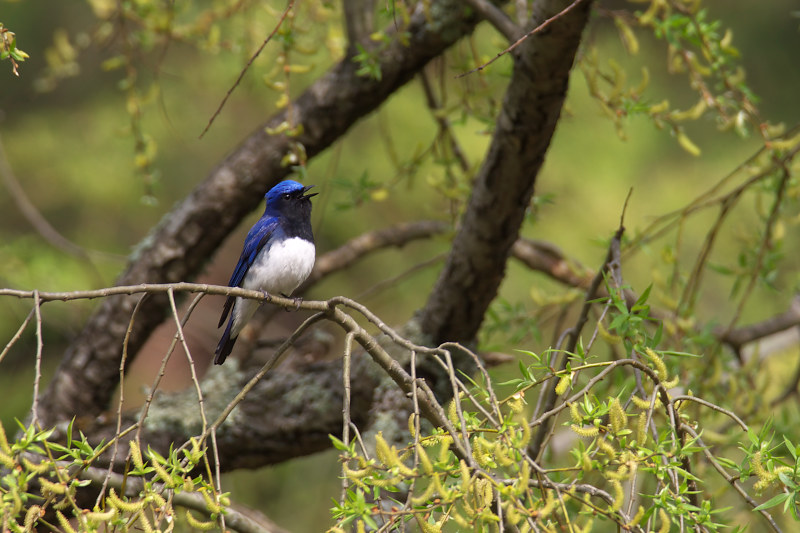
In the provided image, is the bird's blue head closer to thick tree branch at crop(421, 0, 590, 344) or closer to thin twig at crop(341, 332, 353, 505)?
thick tree branch at crop(421, 0, 590, 344)

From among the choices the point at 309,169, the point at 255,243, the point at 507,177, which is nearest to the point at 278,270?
the point at 255,243

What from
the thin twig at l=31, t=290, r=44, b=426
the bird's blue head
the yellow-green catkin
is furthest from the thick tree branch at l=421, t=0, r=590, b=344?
the thin twig at l=31, t=290, r=44, b=426

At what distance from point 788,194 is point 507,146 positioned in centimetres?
125

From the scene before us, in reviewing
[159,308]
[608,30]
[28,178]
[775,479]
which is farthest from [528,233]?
[775,479]

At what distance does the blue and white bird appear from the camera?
3.26 metres

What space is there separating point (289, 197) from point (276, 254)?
295 millimetres

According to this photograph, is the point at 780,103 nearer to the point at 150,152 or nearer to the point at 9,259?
the point at 150,152

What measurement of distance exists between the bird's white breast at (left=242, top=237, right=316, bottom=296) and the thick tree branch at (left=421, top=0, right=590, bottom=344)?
541 millimetres

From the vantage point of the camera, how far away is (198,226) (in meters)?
3.69

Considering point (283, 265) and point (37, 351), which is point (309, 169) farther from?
point (37, 351)

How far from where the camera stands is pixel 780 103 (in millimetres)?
7234

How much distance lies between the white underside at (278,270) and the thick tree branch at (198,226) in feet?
1.36

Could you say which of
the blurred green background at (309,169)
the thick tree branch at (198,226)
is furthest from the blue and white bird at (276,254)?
the blurred green background at (309,169)

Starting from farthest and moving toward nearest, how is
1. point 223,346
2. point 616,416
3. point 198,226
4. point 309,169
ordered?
point 309,169, point 198,226, point 223,346, point 616,416
